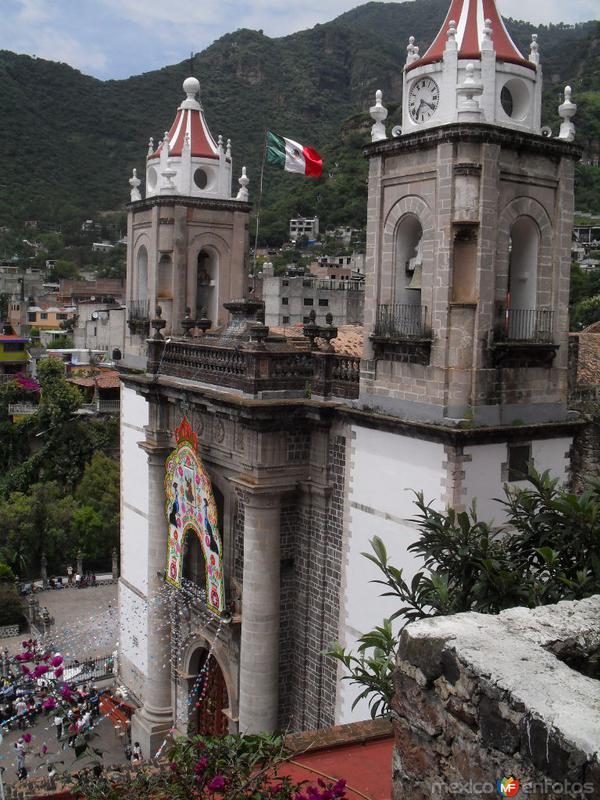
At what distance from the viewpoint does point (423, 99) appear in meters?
13.6

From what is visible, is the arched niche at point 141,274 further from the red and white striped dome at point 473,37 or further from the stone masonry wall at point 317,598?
the red and white striped dome at point 473,37

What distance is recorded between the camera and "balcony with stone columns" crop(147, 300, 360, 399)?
15627mm

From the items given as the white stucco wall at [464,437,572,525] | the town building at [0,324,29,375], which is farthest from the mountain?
the white stucco wall at [464,437,572,525]

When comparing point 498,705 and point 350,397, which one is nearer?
point 498,705

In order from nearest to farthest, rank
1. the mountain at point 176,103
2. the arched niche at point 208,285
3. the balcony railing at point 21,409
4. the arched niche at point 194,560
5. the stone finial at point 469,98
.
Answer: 1. the stone finial at point 469,98
2. the arched niche at point 194,560
3. the arched niche at point 208,285
4. the balcony railing at point 21,409
5. the mountain at point 176,103

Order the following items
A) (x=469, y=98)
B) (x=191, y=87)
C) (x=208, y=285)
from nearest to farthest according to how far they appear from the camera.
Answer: (x=469, y=98)
(x=191, y=87)
(x=208, y=285)

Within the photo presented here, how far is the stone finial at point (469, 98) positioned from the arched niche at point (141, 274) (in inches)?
476

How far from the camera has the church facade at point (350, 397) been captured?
1294 cm

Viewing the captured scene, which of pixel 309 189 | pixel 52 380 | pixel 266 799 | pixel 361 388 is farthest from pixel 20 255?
pixel 266 799

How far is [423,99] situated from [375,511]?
21.3 feet

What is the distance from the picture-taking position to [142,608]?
22531 millimetres

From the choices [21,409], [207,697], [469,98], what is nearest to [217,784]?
[469,98]

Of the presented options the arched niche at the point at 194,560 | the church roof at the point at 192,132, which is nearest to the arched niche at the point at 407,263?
the arched niche at the point at 194,560

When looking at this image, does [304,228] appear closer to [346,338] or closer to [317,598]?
[346,338]
